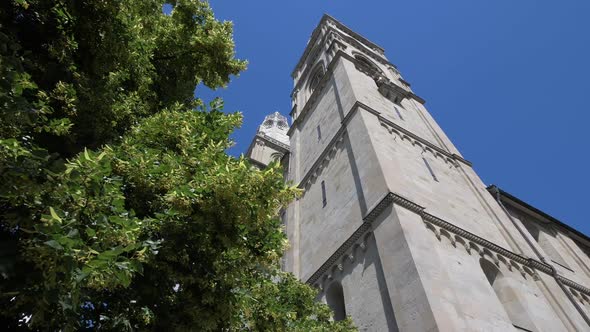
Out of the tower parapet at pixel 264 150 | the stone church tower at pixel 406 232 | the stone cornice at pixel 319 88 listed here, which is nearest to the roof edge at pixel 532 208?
the stone church tower at pixel 406 232

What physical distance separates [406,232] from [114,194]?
778 cm

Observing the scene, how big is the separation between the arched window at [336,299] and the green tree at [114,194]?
5776 millimetres

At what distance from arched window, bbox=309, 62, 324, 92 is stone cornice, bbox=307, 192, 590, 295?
1510 centimetres

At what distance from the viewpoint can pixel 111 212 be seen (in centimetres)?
423

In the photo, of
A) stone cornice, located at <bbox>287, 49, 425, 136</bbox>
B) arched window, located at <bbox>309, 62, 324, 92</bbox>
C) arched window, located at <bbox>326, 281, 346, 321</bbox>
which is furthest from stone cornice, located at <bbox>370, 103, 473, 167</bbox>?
arched window, located at <bbox>309, 62, 324, 92</bbox>

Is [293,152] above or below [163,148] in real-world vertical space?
above

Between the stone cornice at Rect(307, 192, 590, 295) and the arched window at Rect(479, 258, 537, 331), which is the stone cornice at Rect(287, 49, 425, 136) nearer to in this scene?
the stone cornice at Rect(307, 192, 590, 295)

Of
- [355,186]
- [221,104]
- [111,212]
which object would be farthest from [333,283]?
[111,212]

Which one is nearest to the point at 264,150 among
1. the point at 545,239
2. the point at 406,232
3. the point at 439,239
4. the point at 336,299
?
the point at 545,239

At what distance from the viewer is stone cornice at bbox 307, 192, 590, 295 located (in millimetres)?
11695

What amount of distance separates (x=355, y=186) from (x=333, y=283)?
3065 mm

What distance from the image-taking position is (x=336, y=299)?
12586 mm

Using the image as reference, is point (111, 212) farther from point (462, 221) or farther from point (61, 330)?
point (462, 221)

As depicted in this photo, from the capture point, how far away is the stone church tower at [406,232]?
10.0 m
